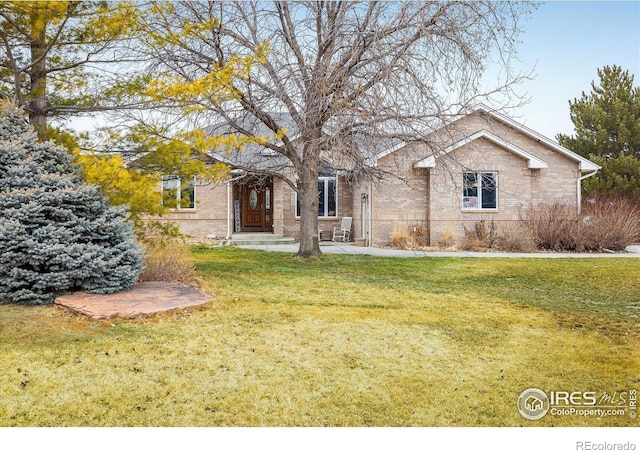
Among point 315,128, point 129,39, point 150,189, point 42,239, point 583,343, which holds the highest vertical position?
point 129,39

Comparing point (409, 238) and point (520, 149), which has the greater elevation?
point (520, 149)

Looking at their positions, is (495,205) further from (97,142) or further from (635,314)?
(97,142)

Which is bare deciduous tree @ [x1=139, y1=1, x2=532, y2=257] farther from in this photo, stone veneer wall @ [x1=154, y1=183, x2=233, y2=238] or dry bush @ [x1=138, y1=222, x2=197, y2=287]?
stone veneer wall @ [x1=154, y1=183, x2=233, y2=238]

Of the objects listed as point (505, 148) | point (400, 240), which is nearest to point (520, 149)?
point (505, 148)

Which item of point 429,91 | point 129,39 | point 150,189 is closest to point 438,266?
point 429,91

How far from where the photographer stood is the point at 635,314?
21.3 ft

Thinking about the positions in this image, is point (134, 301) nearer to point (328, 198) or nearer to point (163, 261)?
point (163, 261)

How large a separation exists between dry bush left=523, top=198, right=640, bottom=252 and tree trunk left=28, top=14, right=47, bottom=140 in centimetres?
1366

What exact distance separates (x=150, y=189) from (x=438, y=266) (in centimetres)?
683

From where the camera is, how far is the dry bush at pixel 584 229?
49.1ft

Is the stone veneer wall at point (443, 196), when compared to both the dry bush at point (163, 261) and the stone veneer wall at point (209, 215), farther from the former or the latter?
the dry bush at point (163, 261)

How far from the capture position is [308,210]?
12.2 meters

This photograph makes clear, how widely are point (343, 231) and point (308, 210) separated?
22.0ft

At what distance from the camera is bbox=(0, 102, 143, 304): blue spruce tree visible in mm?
5883
